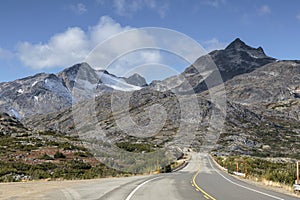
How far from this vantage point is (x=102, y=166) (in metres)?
45.3

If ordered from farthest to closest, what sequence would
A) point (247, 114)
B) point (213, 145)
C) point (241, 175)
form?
point (247, 114) → point (213, 145) → point (241, 175)

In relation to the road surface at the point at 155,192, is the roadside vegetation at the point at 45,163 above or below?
above

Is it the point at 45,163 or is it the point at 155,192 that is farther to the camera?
the point at 45,163

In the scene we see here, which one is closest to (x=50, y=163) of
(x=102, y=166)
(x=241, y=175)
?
(x=102, y=166)

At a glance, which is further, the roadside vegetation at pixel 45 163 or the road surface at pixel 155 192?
the roadside vegetation at pixel 45 163

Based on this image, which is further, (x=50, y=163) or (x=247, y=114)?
(x=247, y=114)

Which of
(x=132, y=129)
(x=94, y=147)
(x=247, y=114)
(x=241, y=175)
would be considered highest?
(x=247, y=114)

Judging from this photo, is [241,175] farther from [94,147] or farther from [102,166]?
[94,147]

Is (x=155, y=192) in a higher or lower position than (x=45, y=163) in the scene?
lower

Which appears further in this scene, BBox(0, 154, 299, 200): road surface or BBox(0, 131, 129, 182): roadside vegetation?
BBox(0, 131, 129, 182): roadside vegetation

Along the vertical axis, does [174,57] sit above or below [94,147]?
above

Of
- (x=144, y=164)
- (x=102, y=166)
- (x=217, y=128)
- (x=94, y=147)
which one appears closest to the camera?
(x=102, y=166)

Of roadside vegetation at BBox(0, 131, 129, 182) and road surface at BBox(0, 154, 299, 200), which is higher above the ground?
roadside vegetation at BBox(0, 131, 129, 182)

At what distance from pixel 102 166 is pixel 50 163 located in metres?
6.71
